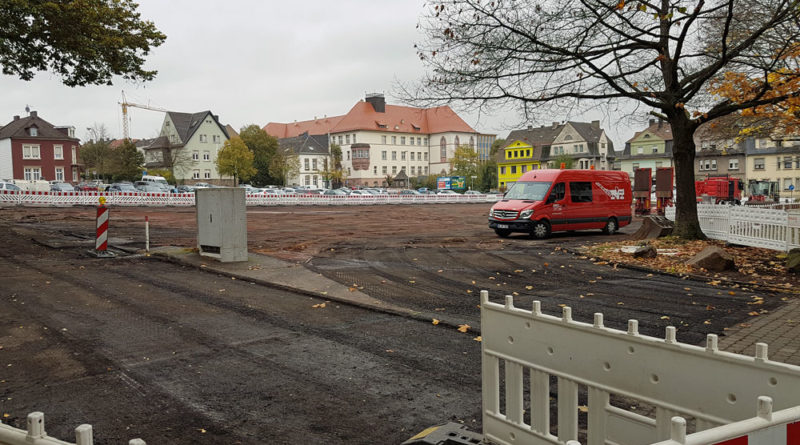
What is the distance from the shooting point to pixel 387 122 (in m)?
129

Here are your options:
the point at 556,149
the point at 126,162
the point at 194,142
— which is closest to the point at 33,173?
the point at 126,162

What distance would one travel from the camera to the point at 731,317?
327 inches

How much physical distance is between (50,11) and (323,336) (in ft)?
40.1

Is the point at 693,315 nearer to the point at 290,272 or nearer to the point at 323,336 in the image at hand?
the point at 323,336

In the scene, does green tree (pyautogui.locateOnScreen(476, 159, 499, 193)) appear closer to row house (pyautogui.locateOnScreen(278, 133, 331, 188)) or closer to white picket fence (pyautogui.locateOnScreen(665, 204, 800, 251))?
row house (pyautogui.locateOnScreen(278, 133, 331, 188))

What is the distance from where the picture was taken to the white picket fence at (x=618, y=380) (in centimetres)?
262

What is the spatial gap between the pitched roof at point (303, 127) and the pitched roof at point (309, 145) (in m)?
4.41

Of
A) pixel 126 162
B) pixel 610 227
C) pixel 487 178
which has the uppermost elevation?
pixel 126 162

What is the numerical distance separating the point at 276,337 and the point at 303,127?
139080 mm

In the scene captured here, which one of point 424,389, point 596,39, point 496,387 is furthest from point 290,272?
point 596,39

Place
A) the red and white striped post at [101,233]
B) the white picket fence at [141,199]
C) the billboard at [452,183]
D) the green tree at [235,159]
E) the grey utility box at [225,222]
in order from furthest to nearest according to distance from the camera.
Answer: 1. the billboard at [452,183]
2. the green tree at [235,159]
3. the white picket fence at [141,199]
4. the red and white striped post at [101,233]
5. the grey utility box at [225,222]

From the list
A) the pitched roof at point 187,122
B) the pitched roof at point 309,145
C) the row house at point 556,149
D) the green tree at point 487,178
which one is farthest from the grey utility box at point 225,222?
the pitched roof at point 309,145

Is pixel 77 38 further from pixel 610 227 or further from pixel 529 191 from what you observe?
pixel 610 227

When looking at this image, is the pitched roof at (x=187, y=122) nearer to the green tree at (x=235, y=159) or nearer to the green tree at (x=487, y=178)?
the green tree at (x=235, y=159)
